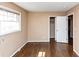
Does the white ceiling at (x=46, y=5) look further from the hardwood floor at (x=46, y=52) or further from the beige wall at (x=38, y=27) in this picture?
the beige wall at (x=38, y=27)

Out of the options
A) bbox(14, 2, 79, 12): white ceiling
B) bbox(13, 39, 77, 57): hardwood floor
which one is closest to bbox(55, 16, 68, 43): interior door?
bbox(13, 39, 77, 57): hardwood floor

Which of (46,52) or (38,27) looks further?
(38,27)

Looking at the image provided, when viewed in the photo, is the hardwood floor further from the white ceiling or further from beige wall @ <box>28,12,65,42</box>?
beige wall @ <box>28,12,65,42</box>

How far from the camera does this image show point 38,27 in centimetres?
976

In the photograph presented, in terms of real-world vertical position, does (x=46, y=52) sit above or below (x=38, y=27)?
below

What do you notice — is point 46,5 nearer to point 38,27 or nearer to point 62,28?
point 62,28

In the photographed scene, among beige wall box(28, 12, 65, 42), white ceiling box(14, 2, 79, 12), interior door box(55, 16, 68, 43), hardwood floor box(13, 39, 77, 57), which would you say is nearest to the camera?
white ceiling box(14, 2, 79, 12)

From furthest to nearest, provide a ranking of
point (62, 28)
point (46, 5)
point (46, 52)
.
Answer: point (62, 28)
point (46, 52)
point (46, 5)

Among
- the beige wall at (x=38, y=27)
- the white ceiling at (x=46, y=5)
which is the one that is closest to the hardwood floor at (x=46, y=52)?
the white ceiling at (x=46, y=5)

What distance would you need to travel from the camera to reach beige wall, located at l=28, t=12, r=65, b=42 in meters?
9.67

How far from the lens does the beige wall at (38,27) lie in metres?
9.67

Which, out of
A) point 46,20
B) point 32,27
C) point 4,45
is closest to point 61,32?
point 46,20

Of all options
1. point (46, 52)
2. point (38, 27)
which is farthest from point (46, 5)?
point (38, 27)

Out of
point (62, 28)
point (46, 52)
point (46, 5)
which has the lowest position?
point (46, 52)
